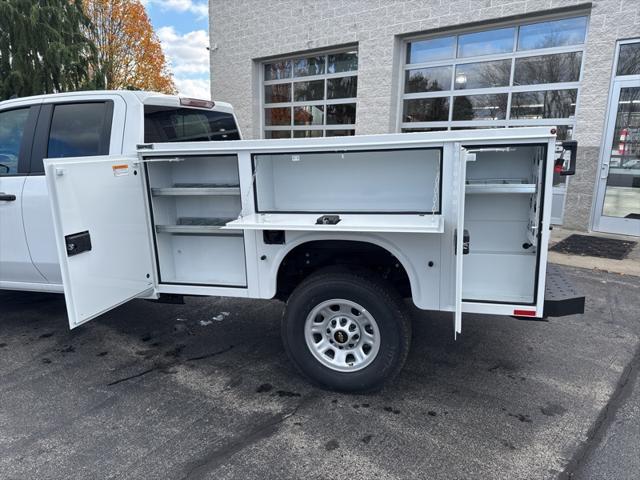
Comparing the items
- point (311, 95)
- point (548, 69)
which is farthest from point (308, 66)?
point (548, 69)

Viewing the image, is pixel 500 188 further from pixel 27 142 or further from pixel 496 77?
pixel 496 77

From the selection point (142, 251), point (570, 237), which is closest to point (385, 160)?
point (142, 251)

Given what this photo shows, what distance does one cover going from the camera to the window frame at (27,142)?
12.7ft

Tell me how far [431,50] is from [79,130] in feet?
26.2

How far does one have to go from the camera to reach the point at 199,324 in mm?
4551

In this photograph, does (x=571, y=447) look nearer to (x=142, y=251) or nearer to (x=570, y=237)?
(x=142, y=251)

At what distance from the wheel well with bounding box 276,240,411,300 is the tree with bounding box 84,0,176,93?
15.4m

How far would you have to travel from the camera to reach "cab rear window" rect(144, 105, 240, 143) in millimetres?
3840

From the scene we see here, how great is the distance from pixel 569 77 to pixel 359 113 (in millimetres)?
4231

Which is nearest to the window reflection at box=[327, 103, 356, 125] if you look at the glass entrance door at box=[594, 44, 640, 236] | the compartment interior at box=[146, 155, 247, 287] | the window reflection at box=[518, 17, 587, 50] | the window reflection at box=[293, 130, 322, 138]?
the window reflection at box=[293, 130, 322, 138]

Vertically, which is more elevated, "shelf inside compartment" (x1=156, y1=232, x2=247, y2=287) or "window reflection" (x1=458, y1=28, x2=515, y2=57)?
"window reflection" (x1=458, y1=28, x2=515, y2=57)

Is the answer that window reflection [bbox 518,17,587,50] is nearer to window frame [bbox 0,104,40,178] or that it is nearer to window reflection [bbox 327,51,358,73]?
window reflection [bbox 327,51,358,73]

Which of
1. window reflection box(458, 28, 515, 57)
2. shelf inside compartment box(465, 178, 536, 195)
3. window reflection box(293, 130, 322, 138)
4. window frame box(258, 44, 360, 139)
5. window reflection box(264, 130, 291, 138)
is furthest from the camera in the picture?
window reflection box(264, 130, 291, 138)

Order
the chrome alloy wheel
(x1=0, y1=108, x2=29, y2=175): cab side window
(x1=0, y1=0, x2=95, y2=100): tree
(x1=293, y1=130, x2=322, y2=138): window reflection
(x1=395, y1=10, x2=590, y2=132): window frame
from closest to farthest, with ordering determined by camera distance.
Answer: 1. the chrome alloy wheel
2. (x1=0, y1=108, x2=29, y2=175): cab side window
3. (x1=0, y1=0, x2=95, y2=100): tree
4. (x1=395, y1=10, x2=590, y2=132): window frame
5. (x1=293, y1=130, x2=322, y2=138): window reflection
